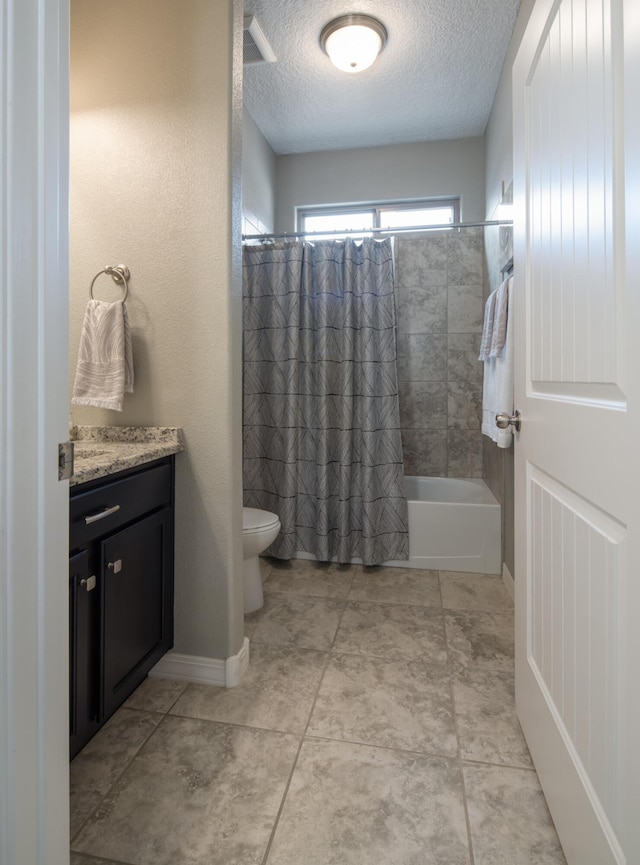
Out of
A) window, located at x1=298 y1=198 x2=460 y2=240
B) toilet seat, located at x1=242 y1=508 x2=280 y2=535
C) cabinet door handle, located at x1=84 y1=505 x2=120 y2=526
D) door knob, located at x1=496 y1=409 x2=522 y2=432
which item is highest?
window, located at x1=298 y1=198 x2=460 y2=240

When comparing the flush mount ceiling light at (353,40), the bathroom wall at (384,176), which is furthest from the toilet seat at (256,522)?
the bathroom wall at (384,176)

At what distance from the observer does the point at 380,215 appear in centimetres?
342

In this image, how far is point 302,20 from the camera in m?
2.18

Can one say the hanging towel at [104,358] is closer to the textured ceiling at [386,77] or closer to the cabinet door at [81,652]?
the cabinet door at [81,652]

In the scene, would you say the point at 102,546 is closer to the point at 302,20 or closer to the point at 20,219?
the point at 20,219

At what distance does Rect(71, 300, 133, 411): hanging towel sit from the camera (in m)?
1.50

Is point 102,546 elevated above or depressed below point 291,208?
below

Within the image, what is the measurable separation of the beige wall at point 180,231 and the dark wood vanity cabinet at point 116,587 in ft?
0.33

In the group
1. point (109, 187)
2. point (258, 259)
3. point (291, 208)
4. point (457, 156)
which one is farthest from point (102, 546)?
point (457, 156)

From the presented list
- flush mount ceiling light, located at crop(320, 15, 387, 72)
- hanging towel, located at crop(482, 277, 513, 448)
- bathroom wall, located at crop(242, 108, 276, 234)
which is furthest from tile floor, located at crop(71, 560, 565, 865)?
flush mount ceiling light, located at crop(320, 15, 387, 72)

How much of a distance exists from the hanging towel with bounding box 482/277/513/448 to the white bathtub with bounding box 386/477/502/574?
1.53 ft

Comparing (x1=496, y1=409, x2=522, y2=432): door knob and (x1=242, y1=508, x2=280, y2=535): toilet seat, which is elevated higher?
(x1=496, y1=409, x2=522, y2=432): door knob

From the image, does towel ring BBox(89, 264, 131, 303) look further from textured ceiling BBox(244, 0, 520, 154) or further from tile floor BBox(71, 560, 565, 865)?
textured ceiling BBox(244, 0, 520, 154)

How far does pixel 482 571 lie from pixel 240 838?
6.09ft
